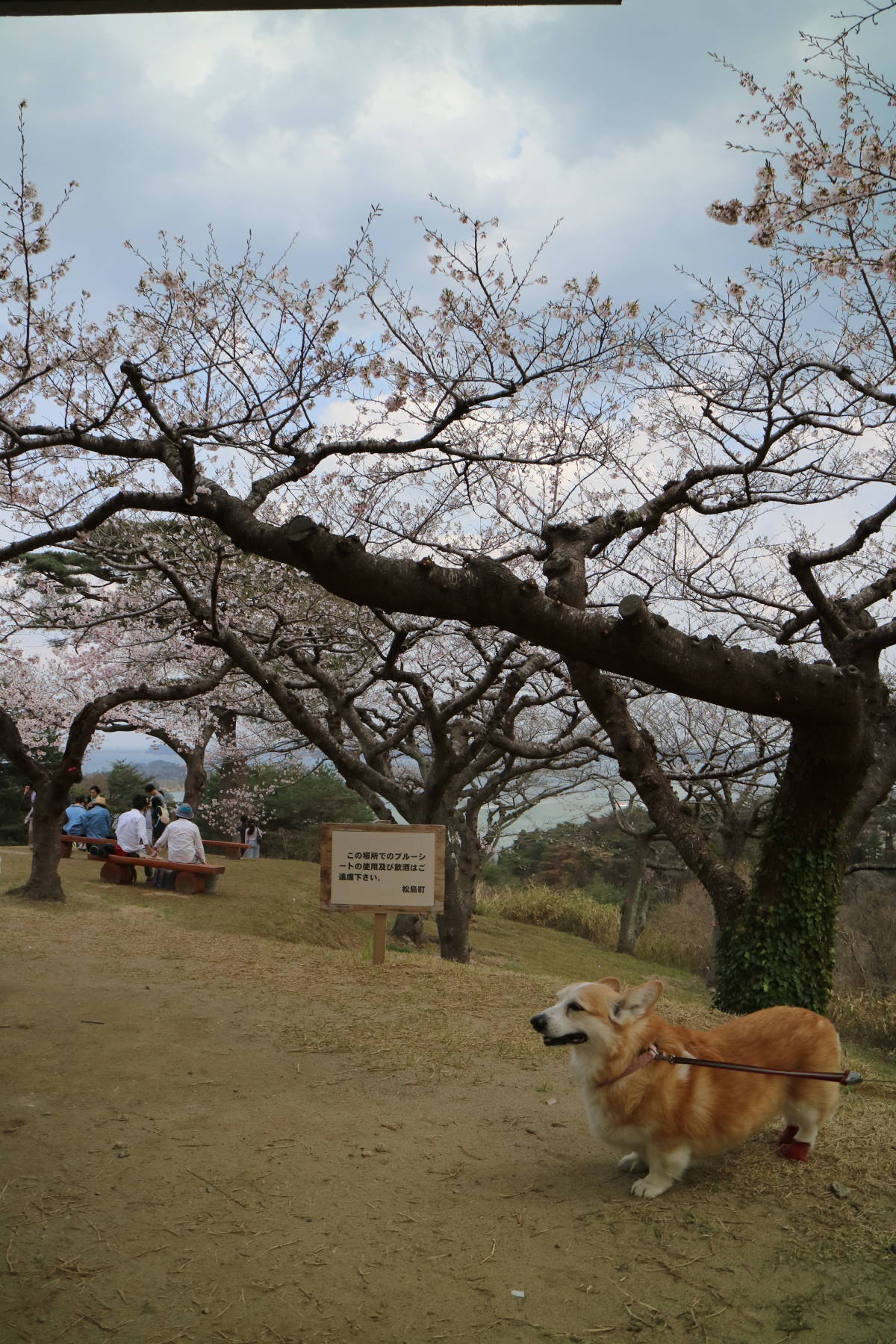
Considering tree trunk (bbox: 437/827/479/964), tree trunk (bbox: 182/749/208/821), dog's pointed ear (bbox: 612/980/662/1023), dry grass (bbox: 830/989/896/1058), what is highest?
tree trunk (bbox: 182/749/208/821)

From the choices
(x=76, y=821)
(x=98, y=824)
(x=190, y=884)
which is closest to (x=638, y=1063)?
(x=190, y=884)

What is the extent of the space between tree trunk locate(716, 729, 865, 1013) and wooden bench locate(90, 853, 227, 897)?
29.8ft

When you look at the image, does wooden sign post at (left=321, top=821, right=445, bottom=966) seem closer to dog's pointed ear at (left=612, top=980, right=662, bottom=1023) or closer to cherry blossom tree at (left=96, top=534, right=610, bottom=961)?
cherry blossom tree at (left=96, top=534, right=610, bottom=961)

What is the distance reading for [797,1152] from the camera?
3.82m

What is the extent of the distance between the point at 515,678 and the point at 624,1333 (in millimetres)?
8472

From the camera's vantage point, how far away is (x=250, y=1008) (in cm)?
648

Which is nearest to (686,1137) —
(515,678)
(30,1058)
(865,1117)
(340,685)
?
(865,1117)

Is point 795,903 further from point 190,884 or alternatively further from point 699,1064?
point 190,884

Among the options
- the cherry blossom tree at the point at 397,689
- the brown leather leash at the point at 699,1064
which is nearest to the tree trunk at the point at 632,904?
the cherry blossom tree at the point at 397,689

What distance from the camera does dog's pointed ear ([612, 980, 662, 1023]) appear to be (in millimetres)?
3537

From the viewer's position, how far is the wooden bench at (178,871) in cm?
1395

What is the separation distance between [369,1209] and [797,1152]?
1.88 meters

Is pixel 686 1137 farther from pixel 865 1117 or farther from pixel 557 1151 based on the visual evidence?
pixel 865 1117

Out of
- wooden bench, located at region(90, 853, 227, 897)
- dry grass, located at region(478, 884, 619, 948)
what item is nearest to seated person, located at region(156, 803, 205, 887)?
wooden bench, located at region(90, 853, 227, 897)
